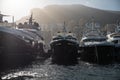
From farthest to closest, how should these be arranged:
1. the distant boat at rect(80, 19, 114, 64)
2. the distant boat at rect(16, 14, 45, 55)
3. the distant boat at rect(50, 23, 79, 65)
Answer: the distant boat at rect(16, 14, 45, 55)
the distant boat at rect(50, 23, 79, 65)
the distant boat at rect(80, 19, 114, 64)

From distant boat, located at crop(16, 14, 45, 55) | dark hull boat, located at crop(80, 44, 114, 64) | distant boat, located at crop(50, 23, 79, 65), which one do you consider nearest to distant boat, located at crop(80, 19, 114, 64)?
dark hull boat, located at crop(80, 44, 114, 64)

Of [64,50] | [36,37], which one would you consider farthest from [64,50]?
[36,37]

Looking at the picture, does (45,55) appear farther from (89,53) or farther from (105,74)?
(105,74)

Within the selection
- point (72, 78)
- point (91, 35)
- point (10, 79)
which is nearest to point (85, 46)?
point (91, 35)

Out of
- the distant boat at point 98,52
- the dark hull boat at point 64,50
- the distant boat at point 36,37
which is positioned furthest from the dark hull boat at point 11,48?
the distant boat at point 98,52

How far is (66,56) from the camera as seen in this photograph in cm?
3028

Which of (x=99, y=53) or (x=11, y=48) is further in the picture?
(x=99, y=53)

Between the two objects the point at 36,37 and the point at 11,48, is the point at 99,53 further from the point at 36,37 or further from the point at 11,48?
the point at 36,37

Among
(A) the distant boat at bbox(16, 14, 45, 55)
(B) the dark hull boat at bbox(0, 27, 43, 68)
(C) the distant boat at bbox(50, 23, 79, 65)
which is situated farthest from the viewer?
(A) the distant boat at bbox(16, 14, 45, 55)

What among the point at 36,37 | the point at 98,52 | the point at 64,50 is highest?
the point at 36,37

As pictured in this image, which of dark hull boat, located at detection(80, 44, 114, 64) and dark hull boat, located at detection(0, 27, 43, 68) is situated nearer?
dark hull boat, located at detection(0, 27, 43, 68)

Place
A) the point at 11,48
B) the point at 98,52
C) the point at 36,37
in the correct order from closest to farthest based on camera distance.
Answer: the point at 11,48, the point at 98,52, the point at 36,37

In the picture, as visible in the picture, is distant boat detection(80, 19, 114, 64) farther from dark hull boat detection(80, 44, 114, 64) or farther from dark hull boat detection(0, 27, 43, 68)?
dark hull boat detection(0, 27, 43, 68)

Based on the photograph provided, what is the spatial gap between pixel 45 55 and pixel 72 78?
19859mm
